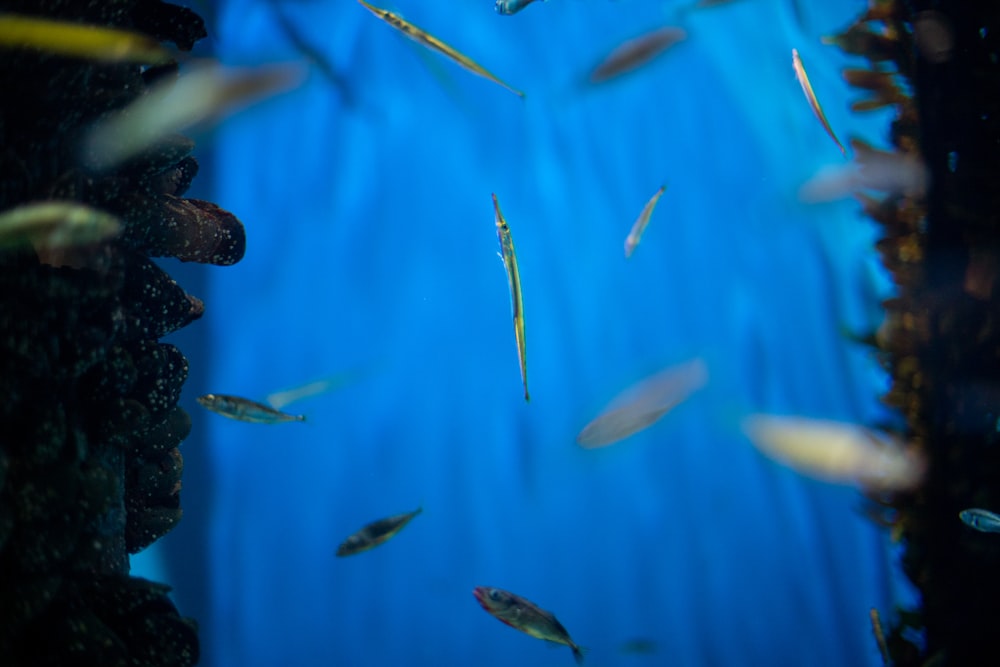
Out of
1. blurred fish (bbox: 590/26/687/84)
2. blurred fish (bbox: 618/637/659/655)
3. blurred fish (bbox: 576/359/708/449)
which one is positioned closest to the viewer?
blurred fish (bbox: 590/26/687/84)

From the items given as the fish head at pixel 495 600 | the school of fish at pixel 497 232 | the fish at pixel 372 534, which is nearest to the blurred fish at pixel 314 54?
the school of fish at pixel 497 232

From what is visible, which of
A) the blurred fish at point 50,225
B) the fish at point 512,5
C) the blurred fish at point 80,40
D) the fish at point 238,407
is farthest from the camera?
the fish at point 238,407

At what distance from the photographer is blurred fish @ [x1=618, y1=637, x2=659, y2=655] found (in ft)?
17.9

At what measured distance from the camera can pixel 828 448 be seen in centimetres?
562

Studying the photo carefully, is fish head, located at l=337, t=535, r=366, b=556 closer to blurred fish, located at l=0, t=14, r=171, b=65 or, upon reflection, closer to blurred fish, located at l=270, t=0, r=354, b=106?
blurred fish, located at l=0, t=14, r=171, b=65

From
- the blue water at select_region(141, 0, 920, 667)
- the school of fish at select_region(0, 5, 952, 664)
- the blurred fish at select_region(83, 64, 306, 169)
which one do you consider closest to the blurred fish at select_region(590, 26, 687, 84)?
the school of fish at select_region(0, 5, 952, 664)

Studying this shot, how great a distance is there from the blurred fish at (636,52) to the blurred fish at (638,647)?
17.8 ft

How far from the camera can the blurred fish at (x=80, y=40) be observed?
1963mm

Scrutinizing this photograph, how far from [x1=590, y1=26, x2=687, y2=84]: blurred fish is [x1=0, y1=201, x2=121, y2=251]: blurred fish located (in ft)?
14.5

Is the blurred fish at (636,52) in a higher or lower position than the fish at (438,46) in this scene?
lower

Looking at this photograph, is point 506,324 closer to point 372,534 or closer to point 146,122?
point 372,534

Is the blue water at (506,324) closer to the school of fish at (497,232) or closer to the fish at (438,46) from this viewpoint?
the school of fish at (497,232)

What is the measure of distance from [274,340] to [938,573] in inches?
216

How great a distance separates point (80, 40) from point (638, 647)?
6.09 m
